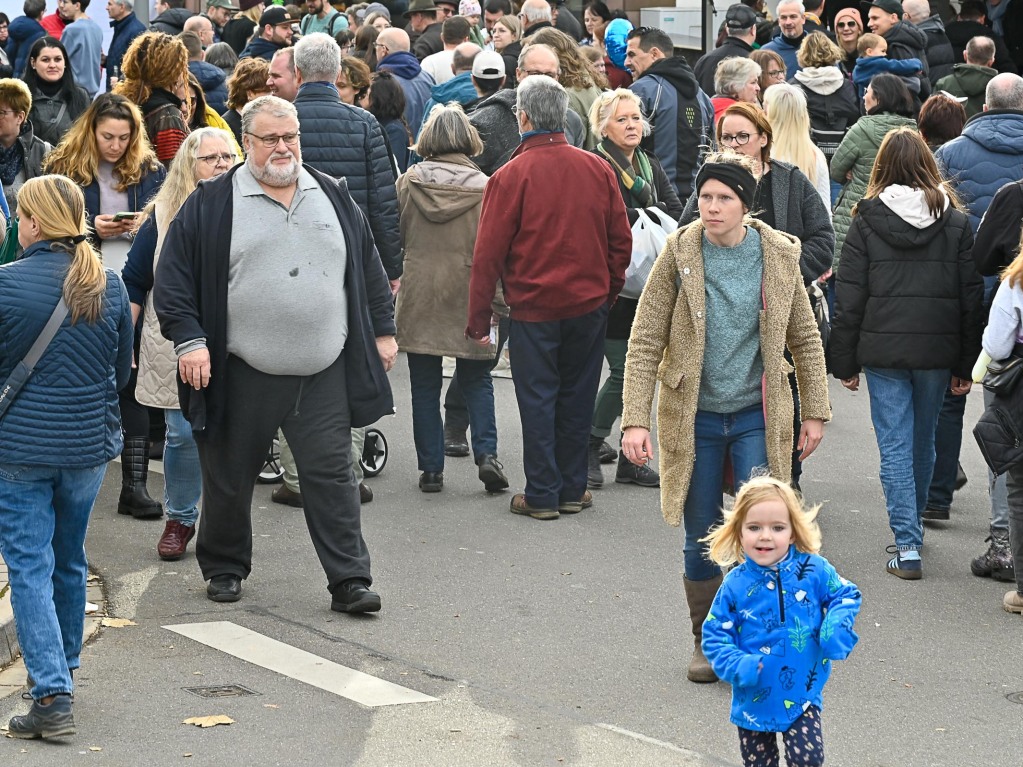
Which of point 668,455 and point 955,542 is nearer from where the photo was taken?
point 668,455

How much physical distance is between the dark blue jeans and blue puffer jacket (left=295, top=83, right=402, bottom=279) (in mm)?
899

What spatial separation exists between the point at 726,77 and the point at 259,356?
19.7ft

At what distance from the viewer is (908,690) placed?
6586 mm

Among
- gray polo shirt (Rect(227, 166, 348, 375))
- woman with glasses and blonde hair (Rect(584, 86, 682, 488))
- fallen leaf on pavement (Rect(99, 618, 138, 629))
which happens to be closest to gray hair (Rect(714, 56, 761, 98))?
woman with glasses and blonde hair (Rect(584, 86, 682, 488))

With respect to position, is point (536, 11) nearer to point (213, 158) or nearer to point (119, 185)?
point (119, 185)

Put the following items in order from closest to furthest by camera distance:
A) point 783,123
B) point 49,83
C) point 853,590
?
1. point 853,590
2. point 783,123
3. point 49,83

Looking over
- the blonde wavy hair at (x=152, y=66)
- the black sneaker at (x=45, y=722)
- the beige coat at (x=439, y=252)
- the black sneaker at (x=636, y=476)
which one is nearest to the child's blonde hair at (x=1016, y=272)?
the black sneaker at (x=636, y=476)

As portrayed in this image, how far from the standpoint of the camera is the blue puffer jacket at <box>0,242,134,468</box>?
5.96 meters

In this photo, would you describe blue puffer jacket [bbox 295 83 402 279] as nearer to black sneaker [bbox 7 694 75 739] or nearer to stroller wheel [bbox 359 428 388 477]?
stroller wheel [bbox 359 428 388 477]

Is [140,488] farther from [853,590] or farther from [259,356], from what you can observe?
[853,590]

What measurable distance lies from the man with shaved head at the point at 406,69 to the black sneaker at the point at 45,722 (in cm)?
912

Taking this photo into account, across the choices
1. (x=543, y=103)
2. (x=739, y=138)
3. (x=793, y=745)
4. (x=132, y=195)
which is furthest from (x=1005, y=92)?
(x=793, y=745)

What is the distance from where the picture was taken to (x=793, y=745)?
4.92 m

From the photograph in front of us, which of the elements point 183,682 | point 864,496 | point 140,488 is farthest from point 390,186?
point 183,682
